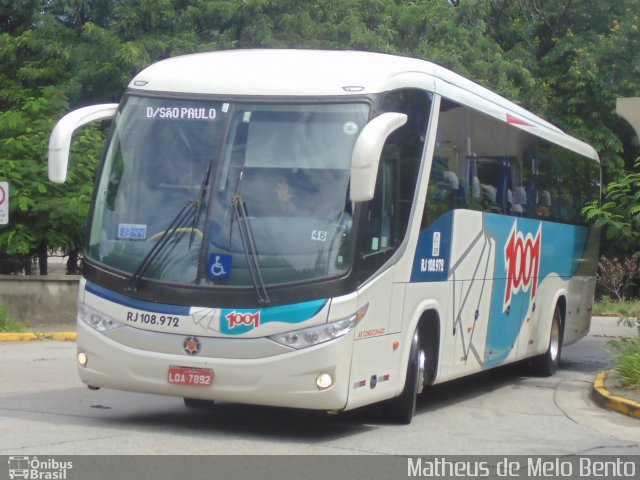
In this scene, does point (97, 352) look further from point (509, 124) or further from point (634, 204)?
point (634, 204)

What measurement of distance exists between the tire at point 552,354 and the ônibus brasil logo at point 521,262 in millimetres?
1476

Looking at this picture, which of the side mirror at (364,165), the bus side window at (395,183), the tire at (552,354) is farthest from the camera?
the tire at (552,354)

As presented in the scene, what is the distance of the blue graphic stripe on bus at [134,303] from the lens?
9.20 m

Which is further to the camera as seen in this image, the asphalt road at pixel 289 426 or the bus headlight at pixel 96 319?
the bus headlight at pixel 96 319

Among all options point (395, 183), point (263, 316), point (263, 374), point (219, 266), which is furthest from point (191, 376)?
point (395, 183)

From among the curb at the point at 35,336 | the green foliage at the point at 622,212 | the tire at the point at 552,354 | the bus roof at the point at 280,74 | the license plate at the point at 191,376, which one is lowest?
the curb at the point at 35,336

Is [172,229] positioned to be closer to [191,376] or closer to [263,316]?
[263,316]

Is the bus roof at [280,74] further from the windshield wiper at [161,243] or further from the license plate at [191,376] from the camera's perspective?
the license plate at [191,376]

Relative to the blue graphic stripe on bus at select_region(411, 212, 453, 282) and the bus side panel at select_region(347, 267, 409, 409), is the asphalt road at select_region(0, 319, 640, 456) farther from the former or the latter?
the blue graphic stripe on bus at select_region(411, 212, 453, 282)

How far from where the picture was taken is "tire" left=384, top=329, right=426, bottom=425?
1058 centimetres

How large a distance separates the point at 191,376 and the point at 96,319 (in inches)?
43.1

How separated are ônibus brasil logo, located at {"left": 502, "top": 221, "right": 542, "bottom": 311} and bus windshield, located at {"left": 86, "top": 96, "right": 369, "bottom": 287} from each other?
506 cm

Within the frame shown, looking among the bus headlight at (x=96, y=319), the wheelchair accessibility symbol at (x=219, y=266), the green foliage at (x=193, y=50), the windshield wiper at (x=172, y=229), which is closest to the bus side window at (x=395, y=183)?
the wheelchair accessibility symbol at (x=219, y=266)

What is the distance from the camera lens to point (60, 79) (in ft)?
80.8
